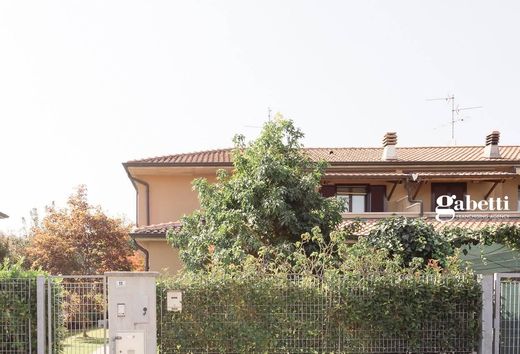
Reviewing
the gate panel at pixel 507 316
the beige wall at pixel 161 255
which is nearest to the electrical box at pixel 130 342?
the gate panel at pixel 507 316

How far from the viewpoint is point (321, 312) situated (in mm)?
9633

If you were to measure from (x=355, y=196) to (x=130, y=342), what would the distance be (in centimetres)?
1217

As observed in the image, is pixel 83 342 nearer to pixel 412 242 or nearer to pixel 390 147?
pixel 412 242

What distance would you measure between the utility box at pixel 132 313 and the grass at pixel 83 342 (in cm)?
40

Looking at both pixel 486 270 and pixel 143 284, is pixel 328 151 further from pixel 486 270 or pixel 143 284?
→ pixel 143 284

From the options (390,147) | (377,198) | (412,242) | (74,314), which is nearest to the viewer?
(74,314)

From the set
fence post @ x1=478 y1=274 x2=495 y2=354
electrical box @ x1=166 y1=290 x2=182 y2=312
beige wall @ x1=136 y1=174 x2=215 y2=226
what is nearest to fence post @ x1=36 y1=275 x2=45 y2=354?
electrical box @ x1=166 y1=290 x2=182 y2=312

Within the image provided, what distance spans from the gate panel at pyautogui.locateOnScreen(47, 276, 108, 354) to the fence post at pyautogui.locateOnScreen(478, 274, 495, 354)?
649 centimetres

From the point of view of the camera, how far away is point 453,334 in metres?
9.76

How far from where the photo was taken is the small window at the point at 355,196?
19516mm

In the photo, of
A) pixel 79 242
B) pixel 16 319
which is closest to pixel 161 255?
pixel 79 242

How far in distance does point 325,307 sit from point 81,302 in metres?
4.16

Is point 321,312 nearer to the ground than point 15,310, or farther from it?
nearer to the ground

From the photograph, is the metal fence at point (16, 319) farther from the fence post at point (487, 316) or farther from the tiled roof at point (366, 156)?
the tiled roof at point (366, 156)
